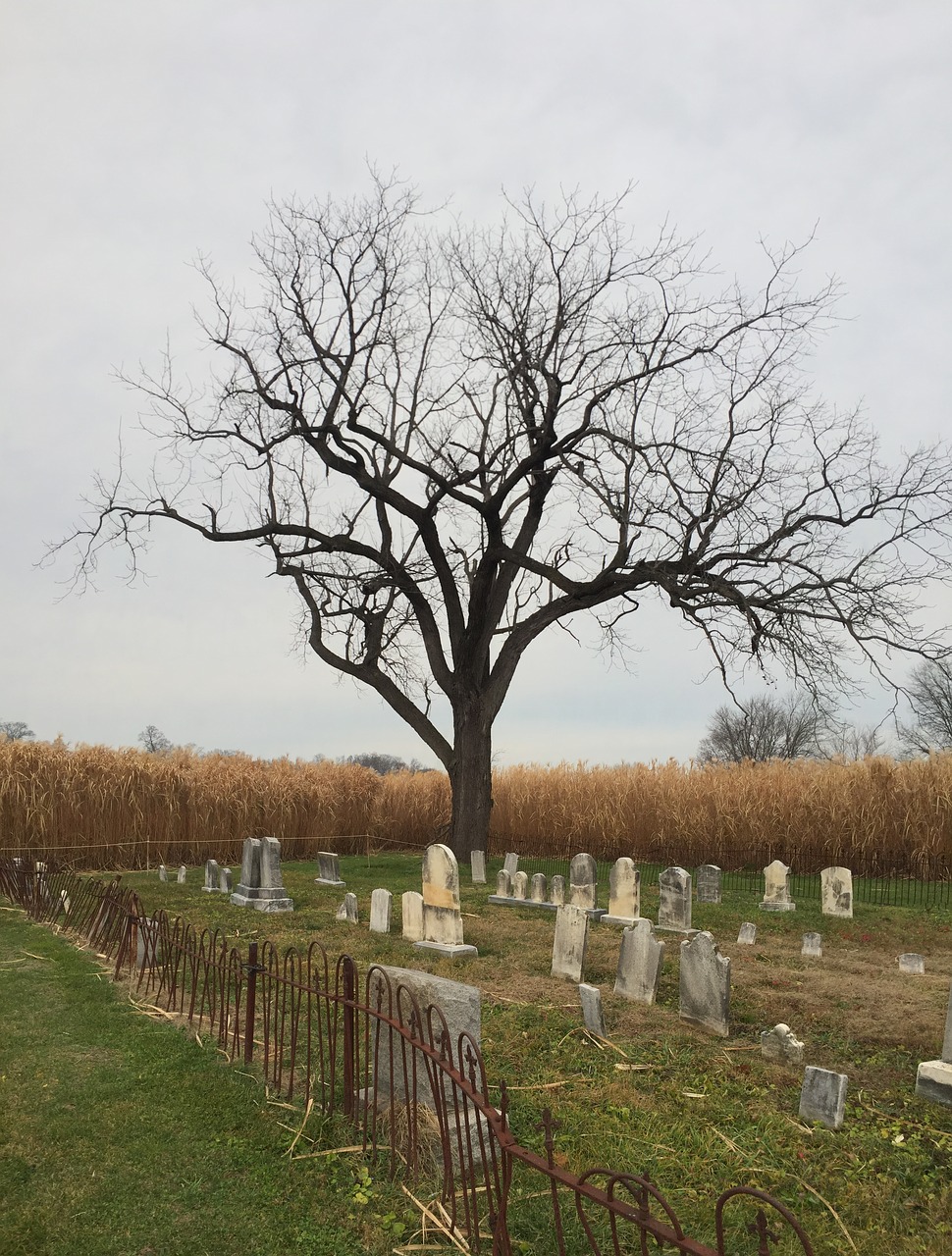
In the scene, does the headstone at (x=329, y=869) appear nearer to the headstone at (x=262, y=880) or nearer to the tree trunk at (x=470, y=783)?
the headstone at (x=262, y=880)

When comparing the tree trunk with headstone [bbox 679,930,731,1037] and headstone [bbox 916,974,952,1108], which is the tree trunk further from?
headstone [bbox 916,974,952,1108]

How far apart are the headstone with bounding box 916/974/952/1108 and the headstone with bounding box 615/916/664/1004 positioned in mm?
2424

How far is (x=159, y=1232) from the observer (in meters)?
4.63

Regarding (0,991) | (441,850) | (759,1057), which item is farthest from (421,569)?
(759,1057)

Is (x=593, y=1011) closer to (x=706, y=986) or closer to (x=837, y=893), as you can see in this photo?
(x=706, y=986)

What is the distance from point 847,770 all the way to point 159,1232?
1867cm

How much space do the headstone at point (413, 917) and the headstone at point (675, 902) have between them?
349 centimetres

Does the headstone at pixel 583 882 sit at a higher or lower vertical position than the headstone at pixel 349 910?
higher

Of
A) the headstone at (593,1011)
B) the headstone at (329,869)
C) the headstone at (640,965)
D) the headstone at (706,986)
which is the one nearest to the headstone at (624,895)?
the headstone at (640,965)

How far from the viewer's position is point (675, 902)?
1293cm

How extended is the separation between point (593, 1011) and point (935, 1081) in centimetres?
252

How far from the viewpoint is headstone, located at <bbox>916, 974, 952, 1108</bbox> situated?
6.50 m

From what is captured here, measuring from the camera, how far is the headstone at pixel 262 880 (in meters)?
14.3

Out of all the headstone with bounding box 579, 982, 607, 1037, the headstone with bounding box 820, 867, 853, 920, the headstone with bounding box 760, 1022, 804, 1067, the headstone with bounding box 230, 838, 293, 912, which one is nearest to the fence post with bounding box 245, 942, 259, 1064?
the headstone with bounding box 579, 982, 607, 1037
